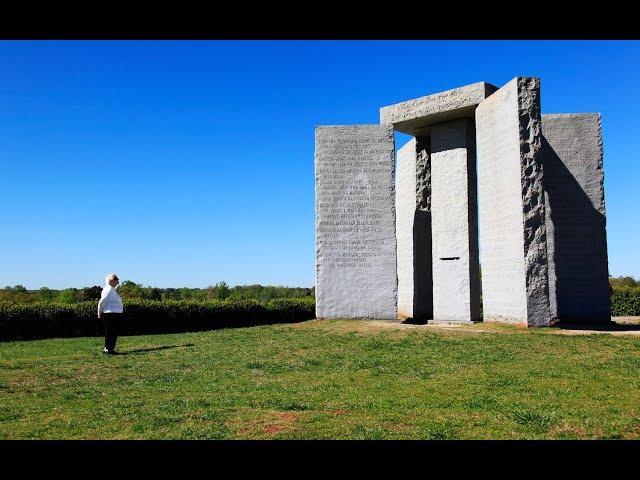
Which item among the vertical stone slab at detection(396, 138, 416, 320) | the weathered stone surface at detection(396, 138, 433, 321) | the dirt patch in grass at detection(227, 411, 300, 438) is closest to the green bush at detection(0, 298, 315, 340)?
the vertical stone slab at detection(396, 138, 416, 320)

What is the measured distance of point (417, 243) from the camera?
1795 cm

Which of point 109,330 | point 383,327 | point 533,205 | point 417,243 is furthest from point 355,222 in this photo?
point 109,330

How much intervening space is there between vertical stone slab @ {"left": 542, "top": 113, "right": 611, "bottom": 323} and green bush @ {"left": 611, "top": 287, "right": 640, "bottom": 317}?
7.42 meters

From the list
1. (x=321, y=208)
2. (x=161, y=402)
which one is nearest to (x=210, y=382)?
(x=161, y=402)

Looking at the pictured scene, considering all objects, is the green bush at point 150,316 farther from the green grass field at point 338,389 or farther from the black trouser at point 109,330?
the black trouser at point 109,330

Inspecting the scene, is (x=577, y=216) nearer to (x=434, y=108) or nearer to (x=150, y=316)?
(x=434, y=108)

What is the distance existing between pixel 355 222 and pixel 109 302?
7227 mm

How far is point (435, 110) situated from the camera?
637 inches

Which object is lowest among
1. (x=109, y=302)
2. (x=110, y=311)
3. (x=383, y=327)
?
(x=383, y=327)

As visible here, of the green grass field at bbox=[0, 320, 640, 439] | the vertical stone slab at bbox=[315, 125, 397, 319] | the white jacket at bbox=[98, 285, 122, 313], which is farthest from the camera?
the vertical stone slab at bbox=[315, 125, 397, 319]

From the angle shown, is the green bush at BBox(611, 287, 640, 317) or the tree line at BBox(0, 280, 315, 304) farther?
the green bush at BBox(611, 287, 640, 317)

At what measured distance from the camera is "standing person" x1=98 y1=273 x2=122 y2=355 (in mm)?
10602

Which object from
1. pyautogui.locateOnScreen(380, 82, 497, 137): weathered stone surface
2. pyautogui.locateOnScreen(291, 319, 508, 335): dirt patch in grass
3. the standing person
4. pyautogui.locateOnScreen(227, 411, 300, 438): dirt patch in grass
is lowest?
pyautogui.locateOnScreen(227, 411, 300, 438): dirt patch in grass

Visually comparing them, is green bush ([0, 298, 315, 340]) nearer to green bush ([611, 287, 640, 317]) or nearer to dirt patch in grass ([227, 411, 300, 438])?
green bush ([611, 287, 640, 317])
